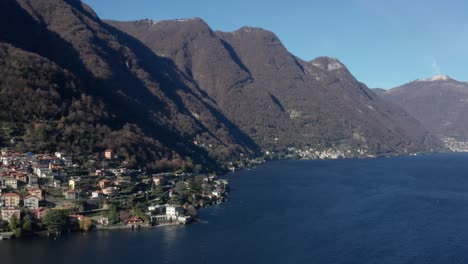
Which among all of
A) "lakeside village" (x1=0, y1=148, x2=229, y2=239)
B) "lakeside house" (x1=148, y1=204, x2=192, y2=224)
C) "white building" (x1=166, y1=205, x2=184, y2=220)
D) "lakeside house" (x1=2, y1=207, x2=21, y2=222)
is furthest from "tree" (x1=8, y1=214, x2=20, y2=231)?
"white building" (x1=166, y1=205, x2=184, y2=220)

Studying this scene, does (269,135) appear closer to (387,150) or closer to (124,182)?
(387,150)

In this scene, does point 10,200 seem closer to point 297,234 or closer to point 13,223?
point 13,223

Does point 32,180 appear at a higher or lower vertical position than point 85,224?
higher

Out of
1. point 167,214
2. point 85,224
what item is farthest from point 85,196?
point 167,214

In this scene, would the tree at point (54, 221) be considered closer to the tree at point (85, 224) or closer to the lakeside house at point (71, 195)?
the tree at point (85, 224)

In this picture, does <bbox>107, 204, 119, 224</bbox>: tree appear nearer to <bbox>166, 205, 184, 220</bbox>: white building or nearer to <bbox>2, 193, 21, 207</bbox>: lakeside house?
<bbox>166, 205, 184, 220</bbox>: white building

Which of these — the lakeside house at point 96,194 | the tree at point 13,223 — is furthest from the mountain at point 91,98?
the tree at point 13,223
